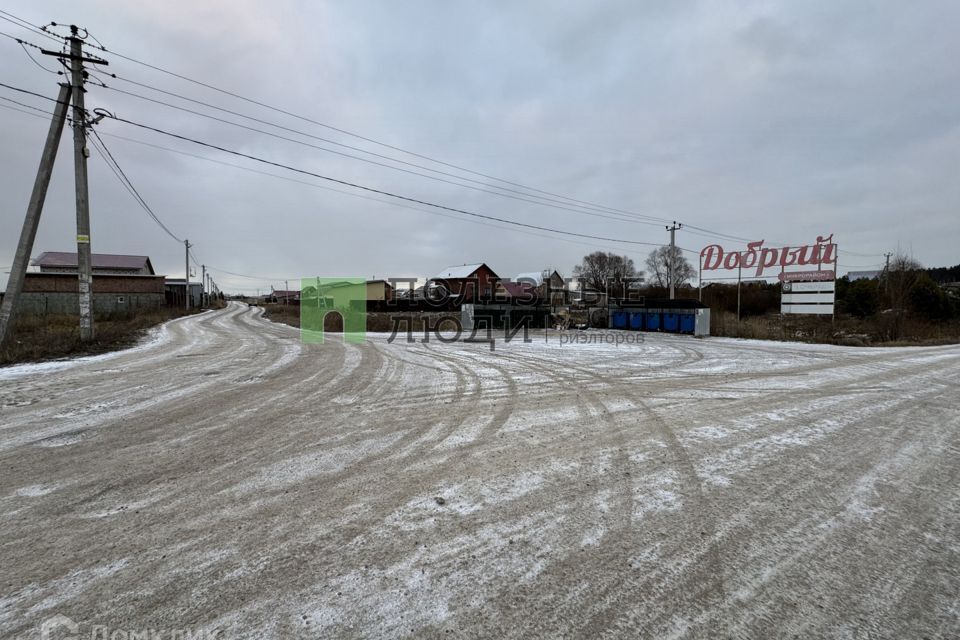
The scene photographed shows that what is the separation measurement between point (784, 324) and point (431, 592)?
1107 inches

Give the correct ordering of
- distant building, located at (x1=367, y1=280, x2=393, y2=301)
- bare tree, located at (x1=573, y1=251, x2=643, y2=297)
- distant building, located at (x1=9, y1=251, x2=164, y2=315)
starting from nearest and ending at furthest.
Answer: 1. distant building, located at (x1=9, y1=251, x2=164, y2=315)
2. distant building, located at (x1=367, y1=280, x2=393, y2=301)
3. bare tree, located at (x1=573, y1=251, x2=643, y2=297)

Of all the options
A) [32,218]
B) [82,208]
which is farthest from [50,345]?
[82,208]

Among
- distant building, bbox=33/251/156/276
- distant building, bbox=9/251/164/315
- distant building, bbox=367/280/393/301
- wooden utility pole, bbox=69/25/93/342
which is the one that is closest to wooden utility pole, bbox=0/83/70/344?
wooden utility pole, bbox=69/25/93/342

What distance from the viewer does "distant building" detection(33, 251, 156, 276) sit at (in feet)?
156

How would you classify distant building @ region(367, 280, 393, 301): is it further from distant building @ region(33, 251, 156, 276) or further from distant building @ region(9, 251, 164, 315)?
distant building @ region(33, 251, 156, 276)

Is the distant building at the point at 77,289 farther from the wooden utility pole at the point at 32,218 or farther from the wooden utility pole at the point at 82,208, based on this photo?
the wooden utility pole at the point at 32,218

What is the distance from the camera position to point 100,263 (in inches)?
2002

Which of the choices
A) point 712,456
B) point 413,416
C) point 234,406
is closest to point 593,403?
point 712,456

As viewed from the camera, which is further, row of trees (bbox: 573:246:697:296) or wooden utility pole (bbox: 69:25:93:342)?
row of trees (bbox: 573:246:697:296)

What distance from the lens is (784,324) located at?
23781mm

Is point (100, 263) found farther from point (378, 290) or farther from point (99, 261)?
point (378, 290)

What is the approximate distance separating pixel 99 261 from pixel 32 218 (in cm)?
5461

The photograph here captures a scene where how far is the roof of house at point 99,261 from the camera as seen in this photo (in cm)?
4788

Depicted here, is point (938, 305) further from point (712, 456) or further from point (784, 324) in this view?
point (712, 456)
